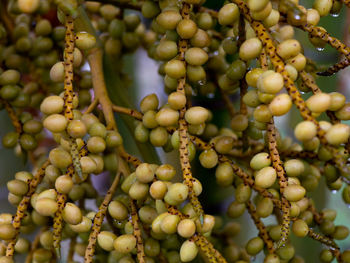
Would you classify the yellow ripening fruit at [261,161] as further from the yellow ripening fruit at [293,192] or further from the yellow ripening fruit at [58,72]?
the yellow ripening fruit at [58,72]

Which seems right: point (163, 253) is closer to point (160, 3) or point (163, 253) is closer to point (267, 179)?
point (267, 179)

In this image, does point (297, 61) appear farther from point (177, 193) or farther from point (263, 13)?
point (177, 193)

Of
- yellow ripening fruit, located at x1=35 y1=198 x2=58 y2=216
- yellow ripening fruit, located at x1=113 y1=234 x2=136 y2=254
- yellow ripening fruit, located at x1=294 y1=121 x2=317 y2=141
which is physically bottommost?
yellow ripening fruit, located at x1=113 y1=234 x2=136 y2=254

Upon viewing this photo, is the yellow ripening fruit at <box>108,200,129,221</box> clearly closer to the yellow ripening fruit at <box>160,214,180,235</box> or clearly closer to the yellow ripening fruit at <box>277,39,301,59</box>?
the yellow ripening fruit at <box>160,214,180,235</box>

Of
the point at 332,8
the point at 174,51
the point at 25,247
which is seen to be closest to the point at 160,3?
the point at 174,51

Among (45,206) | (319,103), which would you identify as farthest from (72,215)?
(319,103)

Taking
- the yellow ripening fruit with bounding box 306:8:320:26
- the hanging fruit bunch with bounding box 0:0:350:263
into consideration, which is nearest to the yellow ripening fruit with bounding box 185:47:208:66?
the hanging fruit bunch with bounding box 0:0:350:263
